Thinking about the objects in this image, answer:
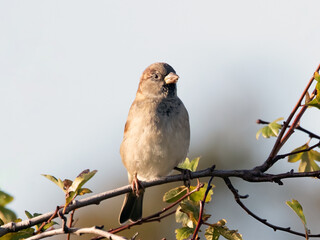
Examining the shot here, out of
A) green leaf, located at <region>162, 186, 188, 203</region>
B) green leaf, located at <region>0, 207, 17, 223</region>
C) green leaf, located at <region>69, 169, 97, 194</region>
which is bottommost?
green leaf, located at <region>162, 186, 188, 203</region>

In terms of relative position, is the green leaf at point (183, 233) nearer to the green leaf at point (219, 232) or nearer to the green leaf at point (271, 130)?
the green leaf at point (219, 232)

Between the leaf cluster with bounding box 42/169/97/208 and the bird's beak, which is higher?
the bird's beak

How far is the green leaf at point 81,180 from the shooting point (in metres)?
2.69

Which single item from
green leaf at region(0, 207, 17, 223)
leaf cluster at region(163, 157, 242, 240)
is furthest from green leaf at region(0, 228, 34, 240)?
leaf cluster at region(163, 157, 242, 240)

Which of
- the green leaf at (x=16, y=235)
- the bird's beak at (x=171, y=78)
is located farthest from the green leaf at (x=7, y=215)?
the bird's beak at (x=171, y=78)

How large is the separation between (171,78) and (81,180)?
2679 mm

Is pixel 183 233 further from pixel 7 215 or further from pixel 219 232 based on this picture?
pixel 7 215

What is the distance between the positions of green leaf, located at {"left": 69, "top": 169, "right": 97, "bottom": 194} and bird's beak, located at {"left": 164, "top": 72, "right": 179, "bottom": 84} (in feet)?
8.51

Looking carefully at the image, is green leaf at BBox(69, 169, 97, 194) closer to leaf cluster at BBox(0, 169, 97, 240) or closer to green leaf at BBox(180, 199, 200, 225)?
leaf cluster at BBox(0, 169, 97, 240)

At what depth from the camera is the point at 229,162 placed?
39.9ft

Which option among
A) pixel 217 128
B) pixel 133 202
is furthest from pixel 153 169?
pixel 217 128

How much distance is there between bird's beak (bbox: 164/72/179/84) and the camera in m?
5.22

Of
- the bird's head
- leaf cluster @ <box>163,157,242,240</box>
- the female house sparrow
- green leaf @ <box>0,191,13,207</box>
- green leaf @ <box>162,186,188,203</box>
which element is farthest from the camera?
the bird's head

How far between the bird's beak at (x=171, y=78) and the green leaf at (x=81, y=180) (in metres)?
2.59
